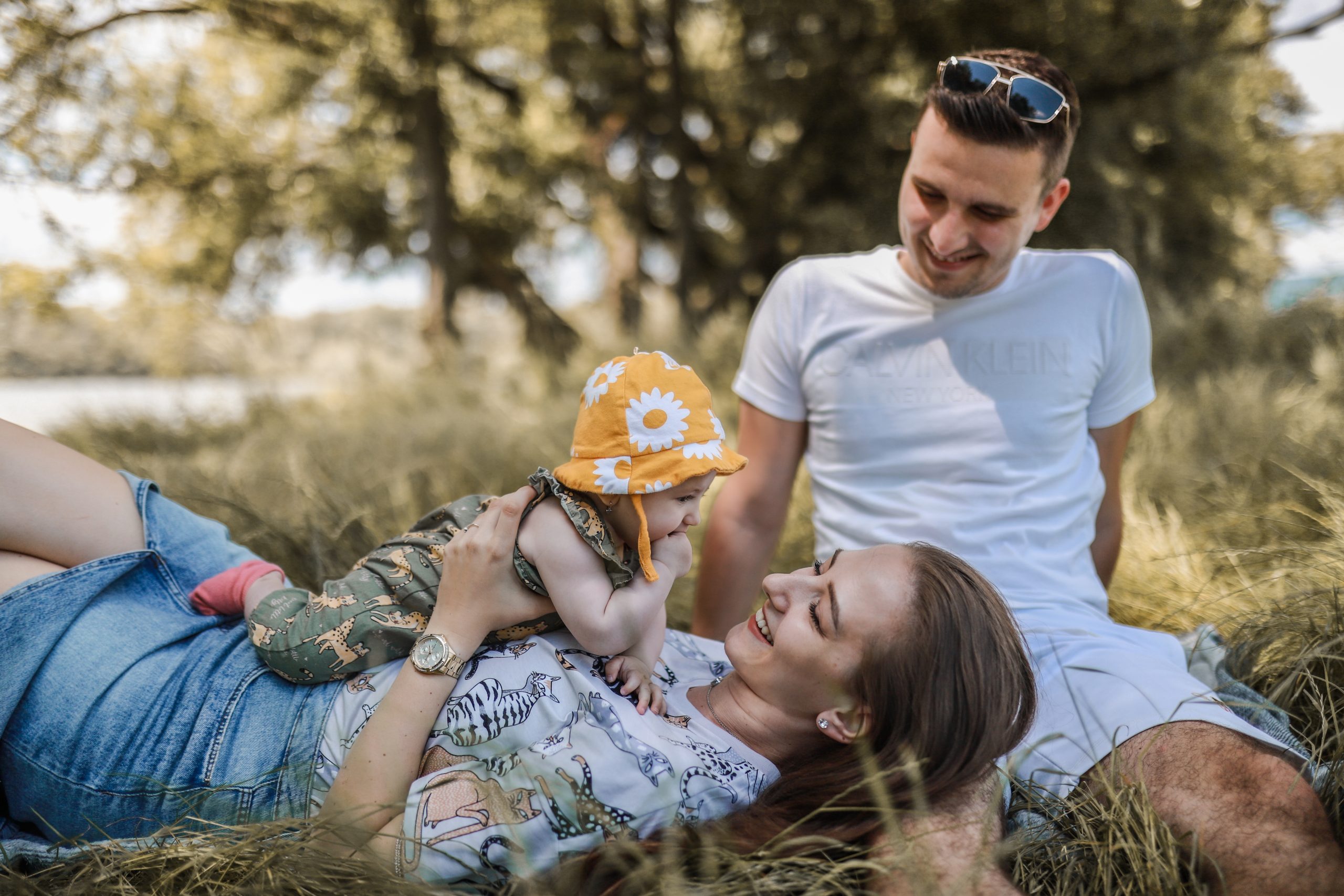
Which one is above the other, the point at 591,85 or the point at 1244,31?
the point at 591,85

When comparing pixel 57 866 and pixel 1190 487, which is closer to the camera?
pixel 57 866

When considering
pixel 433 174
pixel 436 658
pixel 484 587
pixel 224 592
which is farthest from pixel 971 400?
pixel 433 174

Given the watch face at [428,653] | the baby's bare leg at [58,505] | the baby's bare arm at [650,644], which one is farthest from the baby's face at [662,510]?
the baby's bare leg at [58,505]

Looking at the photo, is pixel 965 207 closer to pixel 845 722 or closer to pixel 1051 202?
pixel 1051 202

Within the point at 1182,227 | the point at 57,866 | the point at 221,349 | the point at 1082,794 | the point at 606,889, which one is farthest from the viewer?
the point at 1182,227

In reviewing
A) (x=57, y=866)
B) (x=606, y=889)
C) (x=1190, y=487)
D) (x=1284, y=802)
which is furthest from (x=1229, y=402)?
(x=57, y=866)

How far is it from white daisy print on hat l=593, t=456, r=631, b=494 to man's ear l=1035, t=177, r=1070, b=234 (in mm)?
1532

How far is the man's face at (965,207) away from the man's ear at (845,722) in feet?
4.24

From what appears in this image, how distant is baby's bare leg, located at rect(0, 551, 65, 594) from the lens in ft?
5.36

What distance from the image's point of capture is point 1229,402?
4449mm

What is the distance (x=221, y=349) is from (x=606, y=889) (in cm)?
710

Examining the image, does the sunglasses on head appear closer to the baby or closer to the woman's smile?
the baby

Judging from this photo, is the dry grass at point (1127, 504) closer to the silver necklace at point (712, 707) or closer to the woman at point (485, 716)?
the woman at point (485, 716)

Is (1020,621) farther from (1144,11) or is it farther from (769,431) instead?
(1144,11)
